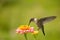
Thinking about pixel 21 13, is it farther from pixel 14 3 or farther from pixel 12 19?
pixel 14 3

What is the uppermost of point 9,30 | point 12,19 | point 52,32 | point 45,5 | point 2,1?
point 2,1

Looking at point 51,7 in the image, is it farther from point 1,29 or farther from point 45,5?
point 1,29

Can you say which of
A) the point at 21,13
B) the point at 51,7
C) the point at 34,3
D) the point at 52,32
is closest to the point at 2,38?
the point at 52,32

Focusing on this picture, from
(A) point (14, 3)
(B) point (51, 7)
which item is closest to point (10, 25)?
(B) point (51, 7)

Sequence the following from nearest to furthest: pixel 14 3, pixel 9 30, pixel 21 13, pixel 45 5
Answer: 1. pixel 9 30
2. pixel 21 13
3. pixel 45 5
4. pixel 14 3

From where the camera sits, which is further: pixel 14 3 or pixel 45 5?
pixel 14 3

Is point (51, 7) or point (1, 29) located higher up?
point (51, 7)

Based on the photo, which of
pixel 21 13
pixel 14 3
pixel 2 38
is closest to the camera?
pixel 2 38
